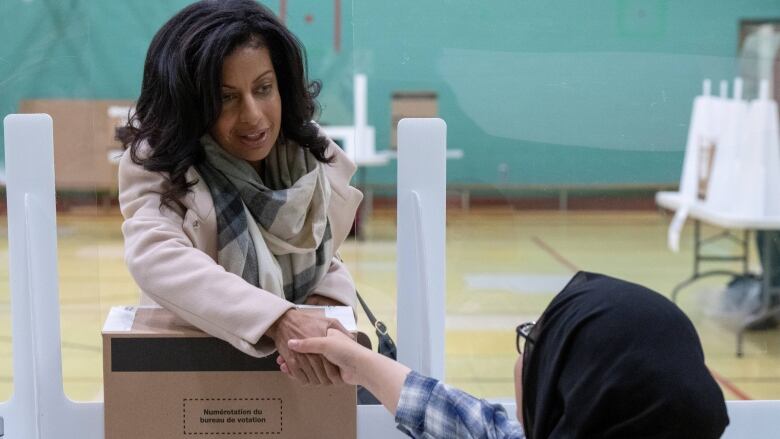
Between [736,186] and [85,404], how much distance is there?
3.37 meters

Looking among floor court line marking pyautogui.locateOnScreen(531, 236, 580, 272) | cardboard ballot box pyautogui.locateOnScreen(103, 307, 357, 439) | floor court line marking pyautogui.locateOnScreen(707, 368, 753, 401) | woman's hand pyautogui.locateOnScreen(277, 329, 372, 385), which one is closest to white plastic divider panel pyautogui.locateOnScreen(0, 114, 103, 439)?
cardboard ballot box pyautogui.locateOnScreen(103, 307, 357, 439)

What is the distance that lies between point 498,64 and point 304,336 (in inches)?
50.7

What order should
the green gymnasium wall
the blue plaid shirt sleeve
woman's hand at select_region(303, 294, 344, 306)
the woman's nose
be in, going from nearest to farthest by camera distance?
the blue plaid shirt sleeve < the woman's nose < woman's hand at select_region(303, 294, 344, 306) < the green gymnasium wall

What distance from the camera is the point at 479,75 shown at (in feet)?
8.97

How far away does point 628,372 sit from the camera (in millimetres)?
1110

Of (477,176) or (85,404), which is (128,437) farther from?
(477,176)

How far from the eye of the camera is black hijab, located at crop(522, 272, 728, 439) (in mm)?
1108

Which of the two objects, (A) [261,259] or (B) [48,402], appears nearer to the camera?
(A) [261,259]

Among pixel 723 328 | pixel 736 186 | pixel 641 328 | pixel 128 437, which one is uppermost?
pixel 641 328

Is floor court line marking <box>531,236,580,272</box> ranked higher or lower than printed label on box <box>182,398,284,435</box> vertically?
lower

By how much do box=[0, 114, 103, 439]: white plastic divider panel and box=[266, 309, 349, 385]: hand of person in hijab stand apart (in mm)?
725

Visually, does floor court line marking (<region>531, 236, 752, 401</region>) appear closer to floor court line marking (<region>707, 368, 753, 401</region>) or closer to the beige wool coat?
floor court line marking (<region>707, 368, 753, 401</region>)

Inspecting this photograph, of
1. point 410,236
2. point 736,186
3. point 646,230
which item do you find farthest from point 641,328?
point 646,230

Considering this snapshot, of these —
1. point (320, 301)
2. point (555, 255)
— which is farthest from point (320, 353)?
point (555, 255)
